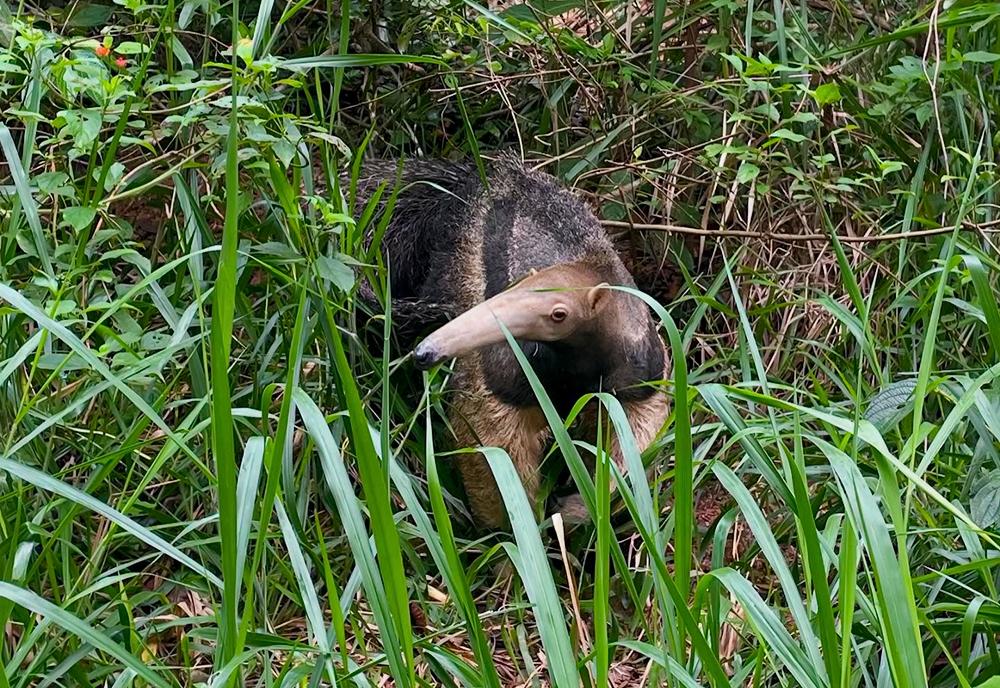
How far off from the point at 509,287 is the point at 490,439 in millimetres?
710

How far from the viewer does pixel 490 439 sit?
4.77m

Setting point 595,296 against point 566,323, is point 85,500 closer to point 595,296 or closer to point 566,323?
point 566,323

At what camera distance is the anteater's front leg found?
464 cm

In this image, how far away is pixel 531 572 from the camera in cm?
245

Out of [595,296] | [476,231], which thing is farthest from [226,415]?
[476,231]

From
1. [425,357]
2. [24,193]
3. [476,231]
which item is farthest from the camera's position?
[476,231]

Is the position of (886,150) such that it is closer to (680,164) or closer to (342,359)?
(680,164)

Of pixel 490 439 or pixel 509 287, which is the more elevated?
pixel 509 287

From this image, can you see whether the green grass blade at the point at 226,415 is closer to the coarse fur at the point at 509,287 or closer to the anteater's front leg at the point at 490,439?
the coarse fur at the point at 509,287

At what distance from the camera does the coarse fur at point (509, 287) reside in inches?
176

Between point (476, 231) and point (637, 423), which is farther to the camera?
point (476, 231)

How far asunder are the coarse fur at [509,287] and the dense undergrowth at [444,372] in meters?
0.23

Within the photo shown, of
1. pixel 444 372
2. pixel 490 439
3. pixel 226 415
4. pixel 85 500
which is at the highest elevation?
pixel 226 415

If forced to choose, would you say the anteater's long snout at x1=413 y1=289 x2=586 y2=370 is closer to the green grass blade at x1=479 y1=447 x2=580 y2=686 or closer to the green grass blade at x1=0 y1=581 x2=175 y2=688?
the green grass blade at x1=479 y1=447 x2=580 y2=686
